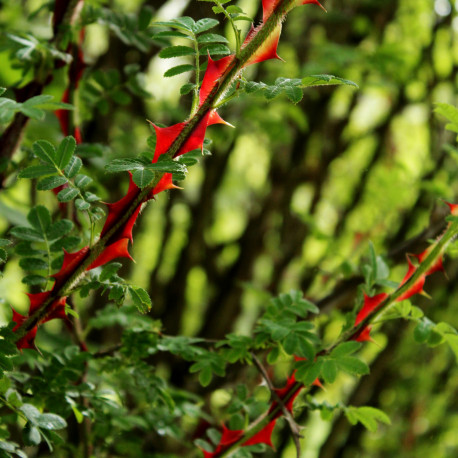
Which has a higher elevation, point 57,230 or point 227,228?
point 57,230

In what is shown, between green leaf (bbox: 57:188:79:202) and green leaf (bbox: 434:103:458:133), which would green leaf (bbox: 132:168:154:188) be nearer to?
green leaf (bbox: 57:188:79:202)

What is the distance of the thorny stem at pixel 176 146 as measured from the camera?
0.52 m

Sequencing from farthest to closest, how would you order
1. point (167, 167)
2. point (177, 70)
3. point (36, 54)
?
point (36, 54), point (177, 70), point (167, 167)

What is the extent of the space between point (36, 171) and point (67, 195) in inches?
1.7

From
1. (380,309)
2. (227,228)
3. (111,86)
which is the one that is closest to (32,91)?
(111,86)

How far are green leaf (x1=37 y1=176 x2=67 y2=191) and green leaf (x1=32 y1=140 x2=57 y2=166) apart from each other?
0.02 meters

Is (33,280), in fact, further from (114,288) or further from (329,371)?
(329,371)

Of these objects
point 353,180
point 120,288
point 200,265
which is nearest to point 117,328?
point 200,265

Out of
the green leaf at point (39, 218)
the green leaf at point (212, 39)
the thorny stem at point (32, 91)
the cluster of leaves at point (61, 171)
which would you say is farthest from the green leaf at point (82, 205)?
the thorny stem at point (32, 91)

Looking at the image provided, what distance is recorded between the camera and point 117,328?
82.7 inches

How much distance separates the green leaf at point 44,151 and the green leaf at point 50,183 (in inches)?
0.8

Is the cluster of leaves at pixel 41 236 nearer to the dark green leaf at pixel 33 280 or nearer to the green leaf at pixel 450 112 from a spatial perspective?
the dark green leaf at pixel 33 280

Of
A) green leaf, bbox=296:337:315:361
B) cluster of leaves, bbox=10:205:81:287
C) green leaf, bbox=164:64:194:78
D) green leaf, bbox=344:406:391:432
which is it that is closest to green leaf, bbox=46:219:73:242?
cluster of leaves, bbox=10:205:81:287

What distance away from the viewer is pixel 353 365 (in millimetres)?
678
